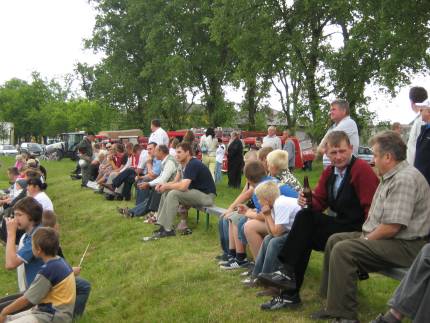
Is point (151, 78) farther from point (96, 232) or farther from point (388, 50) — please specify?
point (96, 232)

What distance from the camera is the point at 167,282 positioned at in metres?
6.63

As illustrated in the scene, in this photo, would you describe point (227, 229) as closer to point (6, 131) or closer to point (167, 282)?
point (167, 282)

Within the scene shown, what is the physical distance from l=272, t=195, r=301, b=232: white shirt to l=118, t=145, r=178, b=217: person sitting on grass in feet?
14.7

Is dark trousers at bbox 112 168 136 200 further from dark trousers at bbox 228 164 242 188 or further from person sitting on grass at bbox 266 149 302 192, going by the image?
person sitting on grass at bbox 266 149 302 192

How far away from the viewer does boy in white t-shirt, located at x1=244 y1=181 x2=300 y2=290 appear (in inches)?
212

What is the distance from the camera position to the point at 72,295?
5.16 metres

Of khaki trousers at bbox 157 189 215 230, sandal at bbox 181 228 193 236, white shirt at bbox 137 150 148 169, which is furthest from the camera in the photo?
white shirt at bbox 137 150 148 169

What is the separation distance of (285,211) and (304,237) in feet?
1.84

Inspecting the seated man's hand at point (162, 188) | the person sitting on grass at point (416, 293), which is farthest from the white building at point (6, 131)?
the person sitting on grass at point (416, 293)

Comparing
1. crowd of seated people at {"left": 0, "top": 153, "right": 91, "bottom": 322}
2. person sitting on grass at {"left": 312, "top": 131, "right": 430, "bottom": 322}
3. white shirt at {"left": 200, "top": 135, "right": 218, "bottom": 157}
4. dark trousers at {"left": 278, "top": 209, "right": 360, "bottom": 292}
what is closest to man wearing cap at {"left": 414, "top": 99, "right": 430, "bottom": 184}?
dark trousers at {"left": 278, "top": 209, "right": 360, "bottom": 292}

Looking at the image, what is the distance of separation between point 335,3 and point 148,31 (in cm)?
1733

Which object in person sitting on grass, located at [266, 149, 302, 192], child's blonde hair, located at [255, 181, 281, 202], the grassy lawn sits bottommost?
the grassy lawn

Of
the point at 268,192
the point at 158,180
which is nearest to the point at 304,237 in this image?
the point at 268,192

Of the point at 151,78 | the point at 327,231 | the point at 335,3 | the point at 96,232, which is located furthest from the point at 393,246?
the point at 151,78
